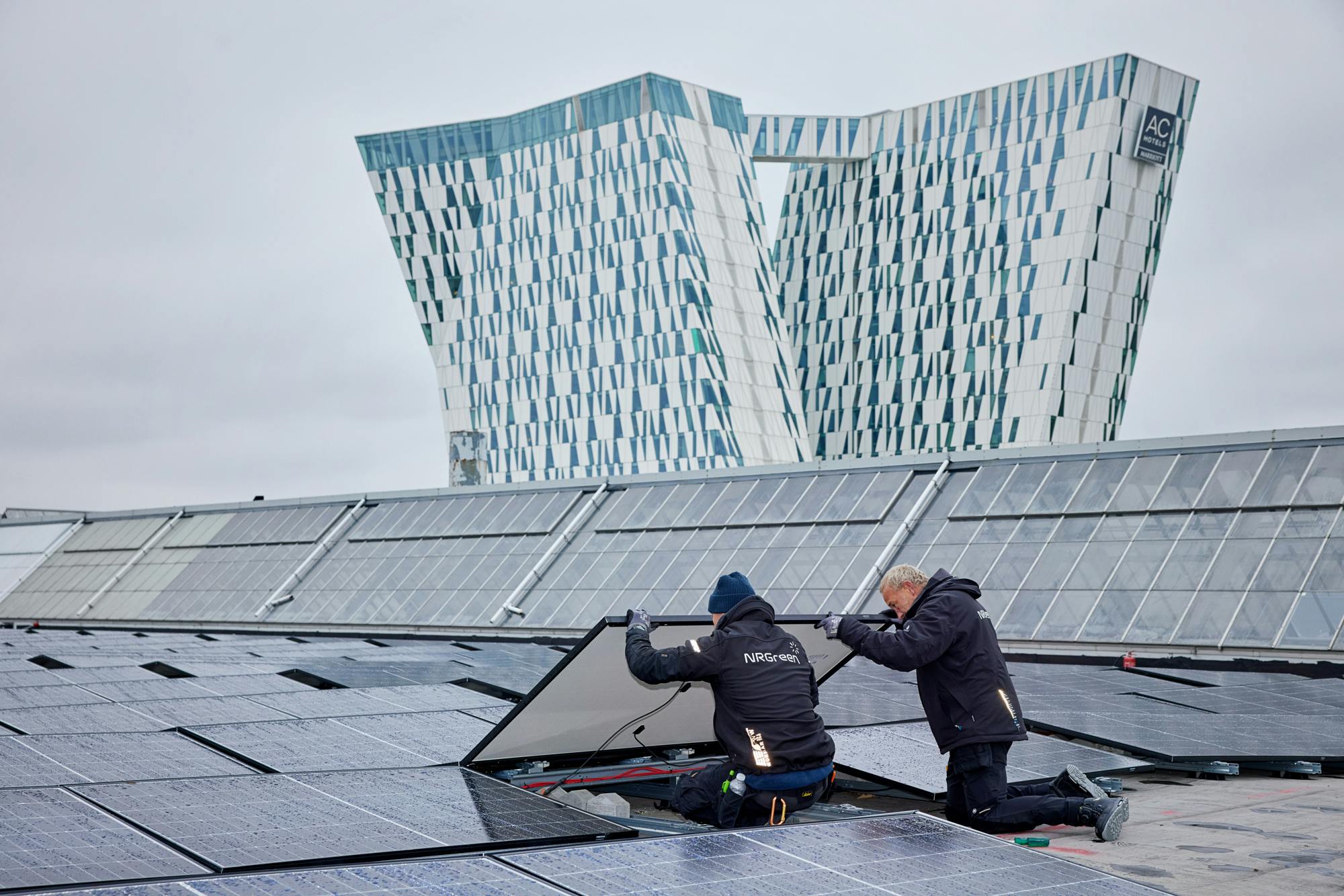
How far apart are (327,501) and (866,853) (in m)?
34.4

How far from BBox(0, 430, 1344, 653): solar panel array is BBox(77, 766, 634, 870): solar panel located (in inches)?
604

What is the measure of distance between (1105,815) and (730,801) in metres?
2.45

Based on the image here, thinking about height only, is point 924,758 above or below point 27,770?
below

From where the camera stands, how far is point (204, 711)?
36.1 feet

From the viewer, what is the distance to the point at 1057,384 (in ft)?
299

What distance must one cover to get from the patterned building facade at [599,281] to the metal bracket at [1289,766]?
7332 cm

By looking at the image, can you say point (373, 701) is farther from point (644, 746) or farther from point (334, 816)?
point (334, 816)

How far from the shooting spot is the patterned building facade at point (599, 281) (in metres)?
86.6

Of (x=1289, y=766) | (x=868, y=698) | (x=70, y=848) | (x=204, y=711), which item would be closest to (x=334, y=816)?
(x=70, y=848)

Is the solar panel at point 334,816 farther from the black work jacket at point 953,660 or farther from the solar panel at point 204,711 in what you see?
the solar panel at point 204,711

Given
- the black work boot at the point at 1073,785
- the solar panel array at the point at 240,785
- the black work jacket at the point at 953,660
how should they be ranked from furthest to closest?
the black work boot at the point at 1073,785
the black work jacket at the point at 953,660
the solar panel array at the point at 240,785

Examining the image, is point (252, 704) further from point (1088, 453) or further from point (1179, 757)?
point (1088, 453)

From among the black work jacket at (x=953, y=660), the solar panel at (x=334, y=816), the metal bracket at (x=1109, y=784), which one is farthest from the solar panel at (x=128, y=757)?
the metal bracket at (x=1109, y=784)

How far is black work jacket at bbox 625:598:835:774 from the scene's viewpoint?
822 centimetres
